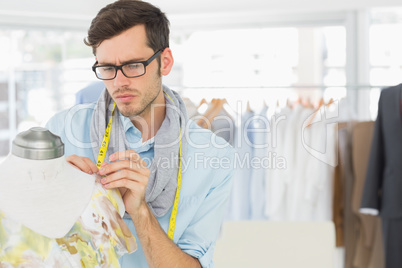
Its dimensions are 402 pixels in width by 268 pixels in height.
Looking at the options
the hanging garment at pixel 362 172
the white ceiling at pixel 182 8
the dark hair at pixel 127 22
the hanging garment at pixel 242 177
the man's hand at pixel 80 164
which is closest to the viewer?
the man's hand at pixel 80 164

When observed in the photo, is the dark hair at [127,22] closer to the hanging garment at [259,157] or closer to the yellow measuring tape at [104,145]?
the yellow measuring tape at [104,145]

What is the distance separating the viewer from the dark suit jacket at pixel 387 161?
2.55 meters

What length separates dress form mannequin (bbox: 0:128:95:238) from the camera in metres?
0.92

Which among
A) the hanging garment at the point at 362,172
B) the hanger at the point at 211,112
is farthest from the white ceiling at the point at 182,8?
the hanging garment at the point at 362,172

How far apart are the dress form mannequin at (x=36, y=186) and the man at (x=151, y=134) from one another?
34 cm

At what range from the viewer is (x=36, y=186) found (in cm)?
95

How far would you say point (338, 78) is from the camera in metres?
3.53

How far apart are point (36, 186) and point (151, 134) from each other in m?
0.71

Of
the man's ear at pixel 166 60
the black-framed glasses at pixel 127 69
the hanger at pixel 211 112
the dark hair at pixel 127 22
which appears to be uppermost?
the dark hair at pixel 127 22

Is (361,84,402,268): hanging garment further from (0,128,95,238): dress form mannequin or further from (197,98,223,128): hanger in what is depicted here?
(0,128,95,238): dress form mannequin

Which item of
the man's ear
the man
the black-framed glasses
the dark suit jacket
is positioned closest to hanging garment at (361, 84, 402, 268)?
the dark suit jacket

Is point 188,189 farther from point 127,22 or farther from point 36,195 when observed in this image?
point 36,195

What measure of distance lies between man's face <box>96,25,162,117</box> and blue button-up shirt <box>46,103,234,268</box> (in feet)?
0.34

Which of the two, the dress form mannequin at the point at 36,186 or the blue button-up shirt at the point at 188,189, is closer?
the dress form mannequin at the point at 36,186
